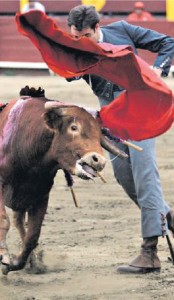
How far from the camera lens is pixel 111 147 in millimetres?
5137

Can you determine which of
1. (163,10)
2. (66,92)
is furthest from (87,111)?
(163,10)

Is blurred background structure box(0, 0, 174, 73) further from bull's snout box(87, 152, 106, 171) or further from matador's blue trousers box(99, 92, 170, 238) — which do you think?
bull's snout box(87, 152, 106, 171)

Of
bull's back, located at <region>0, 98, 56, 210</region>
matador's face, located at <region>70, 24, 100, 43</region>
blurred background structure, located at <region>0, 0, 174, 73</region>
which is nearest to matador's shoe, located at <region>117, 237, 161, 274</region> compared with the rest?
bull's back, located at <region>0, 98, 56, 210</region>

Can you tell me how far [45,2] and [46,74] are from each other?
7.18 feet

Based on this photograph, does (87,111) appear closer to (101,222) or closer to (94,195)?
(101,222)

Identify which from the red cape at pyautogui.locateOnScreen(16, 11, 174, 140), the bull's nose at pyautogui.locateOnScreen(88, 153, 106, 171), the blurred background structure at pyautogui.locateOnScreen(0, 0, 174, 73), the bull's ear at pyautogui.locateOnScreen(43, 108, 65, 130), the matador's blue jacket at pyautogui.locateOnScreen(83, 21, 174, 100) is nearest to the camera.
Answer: the bull's nose at pyautogui.locateOnScreen(88, 153, 106, 171)

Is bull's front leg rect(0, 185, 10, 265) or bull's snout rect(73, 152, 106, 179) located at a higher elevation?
bull's snout rect(73, 152, 106, 179)

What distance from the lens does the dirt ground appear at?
514 cm

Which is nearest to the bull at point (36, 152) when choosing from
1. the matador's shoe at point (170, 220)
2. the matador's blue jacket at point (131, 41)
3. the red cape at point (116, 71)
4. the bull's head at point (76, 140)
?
the bull's head at point (76, 140)

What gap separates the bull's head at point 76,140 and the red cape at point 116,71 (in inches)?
6.1

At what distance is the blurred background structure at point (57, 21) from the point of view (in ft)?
51.0

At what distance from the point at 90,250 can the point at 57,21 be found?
9.94 meters

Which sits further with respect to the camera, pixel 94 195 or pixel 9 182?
pixel 94 195

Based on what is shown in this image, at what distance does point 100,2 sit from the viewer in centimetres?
1723
